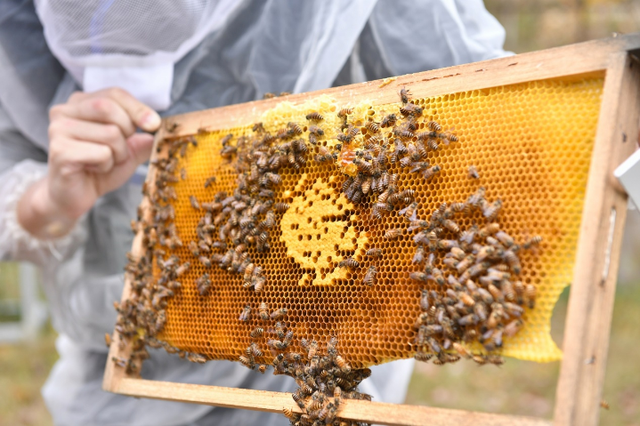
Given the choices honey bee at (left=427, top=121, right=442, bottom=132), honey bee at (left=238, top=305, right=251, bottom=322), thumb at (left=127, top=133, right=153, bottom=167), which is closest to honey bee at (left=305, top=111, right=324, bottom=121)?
honey bee at (left=427, top=121, right=442, bottom=132)

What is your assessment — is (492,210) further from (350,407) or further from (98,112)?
(98,112)

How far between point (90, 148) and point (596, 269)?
2904 millimetres

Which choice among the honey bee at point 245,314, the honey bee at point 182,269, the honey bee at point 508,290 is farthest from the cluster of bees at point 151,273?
the honey bee at point 508,290

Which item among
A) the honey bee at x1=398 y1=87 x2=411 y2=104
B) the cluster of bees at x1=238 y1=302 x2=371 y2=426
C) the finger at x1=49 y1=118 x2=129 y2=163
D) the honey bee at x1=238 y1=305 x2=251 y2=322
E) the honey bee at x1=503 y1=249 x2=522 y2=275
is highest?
the honey bee at x1=398 y1=87 x2=411 y2=104

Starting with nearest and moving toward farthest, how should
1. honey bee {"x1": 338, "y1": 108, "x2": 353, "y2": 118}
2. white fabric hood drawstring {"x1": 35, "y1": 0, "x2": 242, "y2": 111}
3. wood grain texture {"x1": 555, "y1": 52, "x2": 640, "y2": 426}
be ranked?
wood grain texture {"x1": 555, "y1": 52, "x2": 640, "y2": 426}
honey bee {"x1": 338, "y1": 108, "x2": 353, "y2": 118}
white fabric hood drawstring {"x1": 35, "y1": 0, "x2": 242, "y2": 111}

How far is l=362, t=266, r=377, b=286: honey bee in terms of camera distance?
2209mm

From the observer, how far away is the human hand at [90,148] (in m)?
3.15

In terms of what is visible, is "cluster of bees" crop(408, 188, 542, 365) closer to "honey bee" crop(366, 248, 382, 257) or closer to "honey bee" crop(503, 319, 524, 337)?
"honey bee" crop(503, 319, 524, 337)

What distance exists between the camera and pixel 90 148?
125 inches

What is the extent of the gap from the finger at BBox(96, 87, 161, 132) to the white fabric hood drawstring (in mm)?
147

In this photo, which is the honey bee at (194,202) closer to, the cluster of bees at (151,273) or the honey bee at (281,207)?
the cluster of bees at (151,273)

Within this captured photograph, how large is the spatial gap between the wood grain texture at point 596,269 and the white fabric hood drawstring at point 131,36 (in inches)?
93.4

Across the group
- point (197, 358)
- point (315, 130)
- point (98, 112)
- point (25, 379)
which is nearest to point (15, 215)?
point (98, 112)

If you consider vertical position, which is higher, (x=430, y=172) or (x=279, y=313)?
(x=430, y=172)
